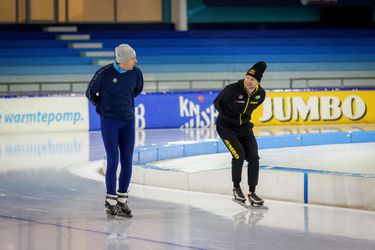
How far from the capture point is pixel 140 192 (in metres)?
10.5

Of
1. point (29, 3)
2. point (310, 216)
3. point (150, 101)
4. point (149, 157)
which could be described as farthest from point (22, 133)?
point (310, 216)

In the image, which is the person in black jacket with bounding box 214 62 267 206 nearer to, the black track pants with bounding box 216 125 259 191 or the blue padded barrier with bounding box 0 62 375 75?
the black track pants with bounding box 216 125 259 191

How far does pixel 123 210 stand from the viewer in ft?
28.7

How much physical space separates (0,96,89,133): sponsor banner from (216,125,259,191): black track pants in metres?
10.5

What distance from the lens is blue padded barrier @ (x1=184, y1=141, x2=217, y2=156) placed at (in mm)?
14539

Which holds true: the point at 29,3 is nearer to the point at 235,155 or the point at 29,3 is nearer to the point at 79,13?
the point at 79,13

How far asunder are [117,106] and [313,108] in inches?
522

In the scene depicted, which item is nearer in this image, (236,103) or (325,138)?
(236,103)

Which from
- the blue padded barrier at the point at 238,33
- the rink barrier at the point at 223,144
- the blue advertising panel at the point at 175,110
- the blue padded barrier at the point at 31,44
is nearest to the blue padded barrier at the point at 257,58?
the blue padded barrier at the point at 238,33

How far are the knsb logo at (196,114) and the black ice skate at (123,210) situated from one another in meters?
12.0

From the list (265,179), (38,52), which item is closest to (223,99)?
(265,179)

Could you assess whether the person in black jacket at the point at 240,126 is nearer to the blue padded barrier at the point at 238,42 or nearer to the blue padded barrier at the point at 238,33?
the blue padded barrier at the point at 238,42

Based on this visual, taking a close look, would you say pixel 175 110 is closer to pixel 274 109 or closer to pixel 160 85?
pixel 274 109

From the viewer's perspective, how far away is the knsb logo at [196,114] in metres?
20.8
